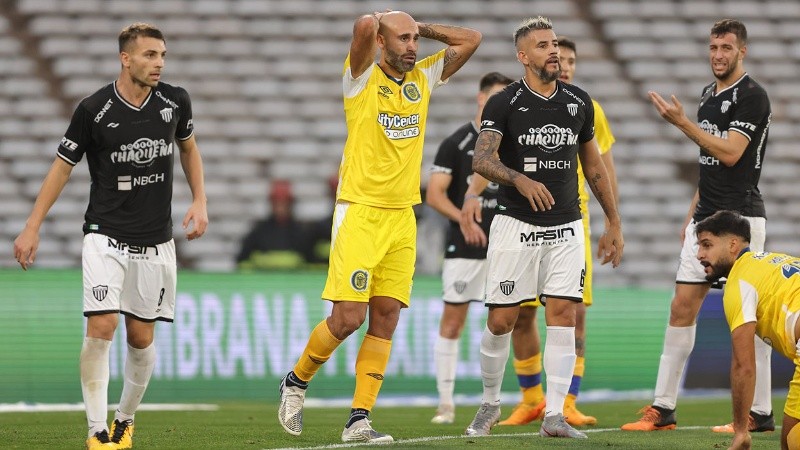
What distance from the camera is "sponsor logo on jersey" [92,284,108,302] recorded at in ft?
26.1

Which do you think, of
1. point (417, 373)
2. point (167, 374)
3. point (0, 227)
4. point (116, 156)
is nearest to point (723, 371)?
point (417, 373)

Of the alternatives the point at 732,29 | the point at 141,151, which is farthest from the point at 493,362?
the point at 732,29

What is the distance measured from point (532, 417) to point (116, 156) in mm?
4003

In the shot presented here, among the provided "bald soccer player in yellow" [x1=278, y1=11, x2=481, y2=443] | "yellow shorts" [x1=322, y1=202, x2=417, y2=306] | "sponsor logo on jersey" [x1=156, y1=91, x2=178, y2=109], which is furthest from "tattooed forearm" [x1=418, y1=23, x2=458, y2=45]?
"sponsor logo on jersey" [x1=156, y1=91, x2=178, y2=109]

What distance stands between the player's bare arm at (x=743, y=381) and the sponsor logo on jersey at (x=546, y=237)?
5.99 feet

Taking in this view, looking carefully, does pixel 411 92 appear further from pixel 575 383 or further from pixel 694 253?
pixel 575 383

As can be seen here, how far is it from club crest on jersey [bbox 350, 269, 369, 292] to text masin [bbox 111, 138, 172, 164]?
146 centimetres

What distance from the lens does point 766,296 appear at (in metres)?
7.18

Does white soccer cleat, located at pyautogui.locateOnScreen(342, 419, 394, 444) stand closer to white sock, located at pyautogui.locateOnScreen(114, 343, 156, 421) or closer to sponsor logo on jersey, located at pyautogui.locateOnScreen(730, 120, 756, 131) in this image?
white sock, located at pyautogui.locateOnScreen(114, 343, 156, 421)

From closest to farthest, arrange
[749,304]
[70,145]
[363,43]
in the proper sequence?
[749,304] < [363,43] < [70,145]

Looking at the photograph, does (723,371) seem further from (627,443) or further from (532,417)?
(627,443)

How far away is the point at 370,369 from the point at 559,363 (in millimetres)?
1241

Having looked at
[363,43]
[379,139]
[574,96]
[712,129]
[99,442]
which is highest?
[363,43]

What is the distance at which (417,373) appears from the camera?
1415cm
